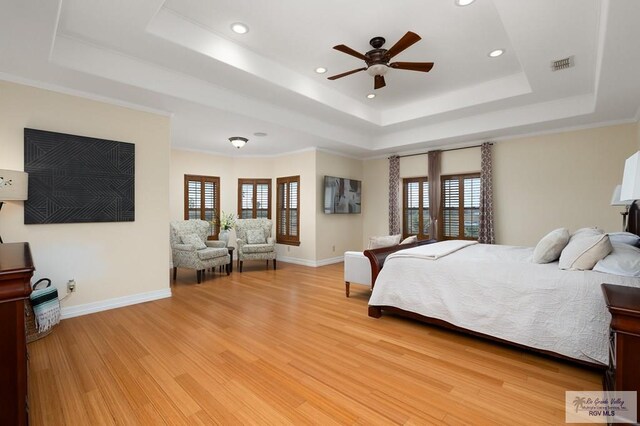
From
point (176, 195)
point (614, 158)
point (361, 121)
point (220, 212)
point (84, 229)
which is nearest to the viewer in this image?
point (84, 229)

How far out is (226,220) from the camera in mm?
7059

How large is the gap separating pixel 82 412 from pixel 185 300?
228 centimetres

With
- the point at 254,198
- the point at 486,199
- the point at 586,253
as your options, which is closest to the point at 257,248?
the point at 254,198

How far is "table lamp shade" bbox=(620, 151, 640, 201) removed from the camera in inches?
57.3

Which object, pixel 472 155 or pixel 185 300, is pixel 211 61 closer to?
pixel 185 300

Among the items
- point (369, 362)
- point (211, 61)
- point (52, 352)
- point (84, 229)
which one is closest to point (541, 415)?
point (369, 362)

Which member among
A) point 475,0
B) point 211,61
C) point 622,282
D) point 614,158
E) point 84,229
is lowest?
point 622,282

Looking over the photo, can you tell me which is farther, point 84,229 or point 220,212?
point 220,212

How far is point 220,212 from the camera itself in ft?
24.0

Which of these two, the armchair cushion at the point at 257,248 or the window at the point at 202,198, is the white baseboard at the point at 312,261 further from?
the window at the point at 202,198

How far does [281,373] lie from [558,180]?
5632 mm

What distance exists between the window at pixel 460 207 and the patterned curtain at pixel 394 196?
102 cm

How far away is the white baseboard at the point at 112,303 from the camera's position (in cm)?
341

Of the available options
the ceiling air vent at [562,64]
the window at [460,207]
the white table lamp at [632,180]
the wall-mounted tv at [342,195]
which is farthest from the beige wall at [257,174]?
the white table lamp at [632,180]
